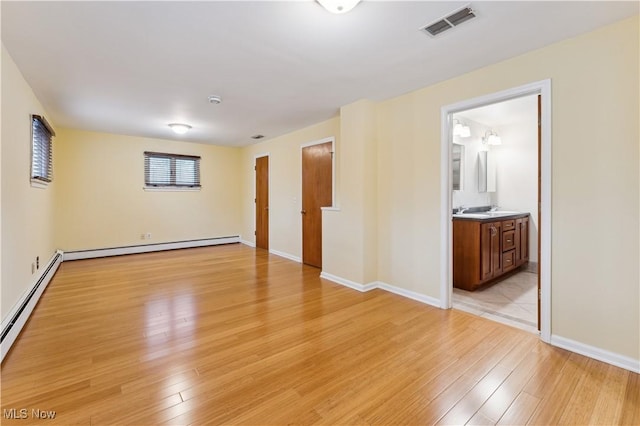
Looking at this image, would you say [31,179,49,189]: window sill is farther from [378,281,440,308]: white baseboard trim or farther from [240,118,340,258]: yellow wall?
[378,281,440,308]: white baseboard trim

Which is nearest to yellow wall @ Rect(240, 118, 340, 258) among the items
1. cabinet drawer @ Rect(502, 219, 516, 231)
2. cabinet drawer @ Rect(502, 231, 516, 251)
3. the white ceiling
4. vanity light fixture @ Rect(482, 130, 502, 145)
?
the white ceiling

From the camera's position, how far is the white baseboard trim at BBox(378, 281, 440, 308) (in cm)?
320

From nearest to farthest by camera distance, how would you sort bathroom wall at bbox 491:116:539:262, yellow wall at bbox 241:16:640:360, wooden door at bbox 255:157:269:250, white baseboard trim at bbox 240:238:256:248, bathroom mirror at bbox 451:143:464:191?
yellow wall at bbox 241:16:640:360 < bathroom mirror at bbox 451:143:464:191 < bathroom wall at bbox 491:116:539:262 < wooden door at bbox 255:157:269:250 < white baseboard trim at bbox 240:238:256:248

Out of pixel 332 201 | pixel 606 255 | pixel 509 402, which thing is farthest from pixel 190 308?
pixel 606 255

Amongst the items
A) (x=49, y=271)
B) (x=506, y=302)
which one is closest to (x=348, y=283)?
(x=506, y=302)

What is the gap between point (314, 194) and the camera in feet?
16.4

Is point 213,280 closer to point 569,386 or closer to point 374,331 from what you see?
point 374,331

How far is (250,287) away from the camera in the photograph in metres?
3.84

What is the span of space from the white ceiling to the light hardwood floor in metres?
2.37

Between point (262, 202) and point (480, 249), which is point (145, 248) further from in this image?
point (480, 249)

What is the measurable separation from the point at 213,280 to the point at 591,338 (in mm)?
4017

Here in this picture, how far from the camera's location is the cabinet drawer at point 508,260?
411 centimetres

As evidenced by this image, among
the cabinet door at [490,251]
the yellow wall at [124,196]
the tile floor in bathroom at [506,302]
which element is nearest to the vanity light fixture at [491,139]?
the cabinet door at [490,251]
